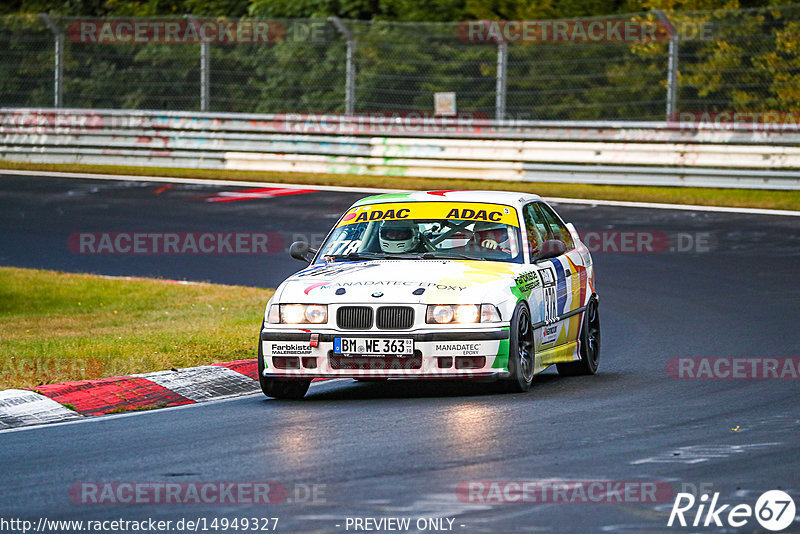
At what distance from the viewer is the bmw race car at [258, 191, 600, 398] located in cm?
962

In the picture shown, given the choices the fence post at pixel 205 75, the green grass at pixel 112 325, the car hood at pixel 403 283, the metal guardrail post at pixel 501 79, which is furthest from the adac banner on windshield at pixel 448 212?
the fence post at pixel 205 75

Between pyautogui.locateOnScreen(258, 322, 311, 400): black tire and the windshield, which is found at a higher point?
the windshield

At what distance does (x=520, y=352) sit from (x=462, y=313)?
588mm

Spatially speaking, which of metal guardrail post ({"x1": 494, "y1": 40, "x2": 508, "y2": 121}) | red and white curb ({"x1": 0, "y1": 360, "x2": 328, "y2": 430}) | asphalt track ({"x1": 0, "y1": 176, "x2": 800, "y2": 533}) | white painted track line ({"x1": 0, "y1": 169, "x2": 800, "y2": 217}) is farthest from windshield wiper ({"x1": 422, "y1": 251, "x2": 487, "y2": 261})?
metal guardrail post ({"x1": 494, "y1": 40, "x2": 508, "y2": 121})

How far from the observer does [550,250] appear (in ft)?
35.0

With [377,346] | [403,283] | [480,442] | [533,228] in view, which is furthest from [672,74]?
[480,442]

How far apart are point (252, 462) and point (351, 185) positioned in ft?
64.9

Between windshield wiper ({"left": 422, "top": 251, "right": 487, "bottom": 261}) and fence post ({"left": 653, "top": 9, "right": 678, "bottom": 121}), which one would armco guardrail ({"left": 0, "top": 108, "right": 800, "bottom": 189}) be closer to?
fence post ({"left": 653, "top": 9, "right": 678, "bottom": 121})

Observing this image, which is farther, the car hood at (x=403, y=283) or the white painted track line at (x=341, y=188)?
the white painted track line at (x=341, y=188)

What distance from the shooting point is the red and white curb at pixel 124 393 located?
9.45 meters

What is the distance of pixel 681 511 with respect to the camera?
251 inches

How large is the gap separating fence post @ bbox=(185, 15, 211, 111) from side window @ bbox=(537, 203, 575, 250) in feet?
57.9

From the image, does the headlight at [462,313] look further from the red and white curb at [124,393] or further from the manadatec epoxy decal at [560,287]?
the red and white curb at [124,393]

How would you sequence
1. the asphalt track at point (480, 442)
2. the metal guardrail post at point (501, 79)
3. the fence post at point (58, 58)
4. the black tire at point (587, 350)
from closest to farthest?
the asphalt track at point (480, 442) < the black tire at point (587, 350) < the metal guardrail post at point (501, 79) < the fence post at point (58, 58)
